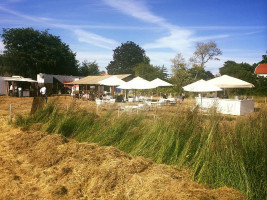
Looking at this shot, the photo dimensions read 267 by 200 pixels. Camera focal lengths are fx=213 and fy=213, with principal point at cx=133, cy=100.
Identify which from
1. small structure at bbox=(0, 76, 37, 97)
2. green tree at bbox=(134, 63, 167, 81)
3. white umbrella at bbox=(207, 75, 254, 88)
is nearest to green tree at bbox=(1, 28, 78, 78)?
small structure at bbox=(0, 76, 37, 97)

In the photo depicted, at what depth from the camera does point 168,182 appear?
260 cm

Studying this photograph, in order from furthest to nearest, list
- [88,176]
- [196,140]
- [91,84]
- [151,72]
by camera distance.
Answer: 1. [151,72]
2. [91,84]
3. [196,140]
4. [88,176]

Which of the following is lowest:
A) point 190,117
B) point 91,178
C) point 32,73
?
point 91,178

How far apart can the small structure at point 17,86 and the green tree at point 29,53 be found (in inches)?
345

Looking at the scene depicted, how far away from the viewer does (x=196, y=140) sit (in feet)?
12.5

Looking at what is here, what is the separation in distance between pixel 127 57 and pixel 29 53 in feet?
134

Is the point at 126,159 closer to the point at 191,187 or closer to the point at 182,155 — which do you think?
the point at 182,155

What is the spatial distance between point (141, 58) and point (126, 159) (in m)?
70.0

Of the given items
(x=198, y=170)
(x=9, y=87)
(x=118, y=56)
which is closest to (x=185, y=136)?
(x=198, y=170)

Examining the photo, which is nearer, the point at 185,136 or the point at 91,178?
the point at 91,178

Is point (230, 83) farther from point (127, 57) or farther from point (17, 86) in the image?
point (127, 57)

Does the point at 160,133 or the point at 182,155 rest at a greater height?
the point at 160,133

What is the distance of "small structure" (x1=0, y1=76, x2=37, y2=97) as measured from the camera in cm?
2425

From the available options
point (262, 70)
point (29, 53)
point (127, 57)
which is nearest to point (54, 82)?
point (29, 53)
